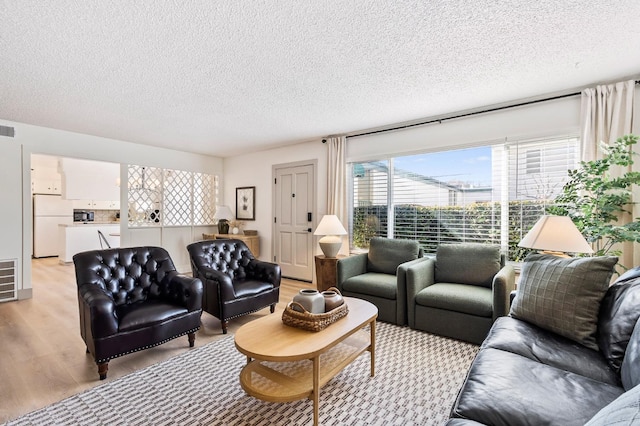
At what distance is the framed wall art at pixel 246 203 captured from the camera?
5836 millimetres

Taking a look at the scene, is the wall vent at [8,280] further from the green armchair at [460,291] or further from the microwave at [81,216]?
the green armchair at [460,291]

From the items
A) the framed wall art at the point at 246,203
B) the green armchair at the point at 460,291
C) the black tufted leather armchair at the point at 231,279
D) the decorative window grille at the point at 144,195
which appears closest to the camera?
the green armchair at the point at 460,291

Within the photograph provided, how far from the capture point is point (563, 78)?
2662 mm

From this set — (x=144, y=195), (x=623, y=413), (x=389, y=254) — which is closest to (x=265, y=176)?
(x=144, y=195)

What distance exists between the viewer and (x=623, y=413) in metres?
0.63

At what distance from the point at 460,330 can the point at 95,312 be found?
295 centimetres

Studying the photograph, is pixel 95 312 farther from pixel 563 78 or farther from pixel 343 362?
pixel 563 78

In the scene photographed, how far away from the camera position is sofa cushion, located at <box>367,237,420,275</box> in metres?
3.52

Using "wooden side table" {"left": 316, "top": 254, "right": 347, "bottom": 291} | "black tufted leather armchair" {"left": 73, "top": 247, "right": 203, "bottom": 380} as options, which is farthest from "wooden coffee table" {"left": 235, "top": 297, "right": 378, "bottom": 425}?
"wooden side table" {"left": 316, "top": 254, "right": 347, "bottom": 291}

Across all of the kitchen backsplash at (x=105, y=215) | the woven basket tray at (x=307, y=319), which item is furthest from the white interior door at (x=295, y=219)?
the kitchen backsplash at (x=105, y=215)

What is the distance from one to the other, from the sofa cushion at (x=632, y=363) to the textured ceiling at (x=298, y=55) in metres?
1.80

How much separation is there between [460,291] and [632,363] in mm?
1615

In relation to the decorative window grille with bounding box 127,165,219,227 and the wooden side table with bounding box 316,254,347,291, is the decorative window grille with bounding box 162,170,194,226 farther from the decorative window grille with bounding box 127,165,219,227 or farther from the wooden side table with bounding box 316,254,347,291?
the wooden side table with bounding box 316,254,347,291

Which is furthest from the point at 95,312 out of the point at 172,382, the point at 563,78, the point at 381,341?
the point at 563,78
